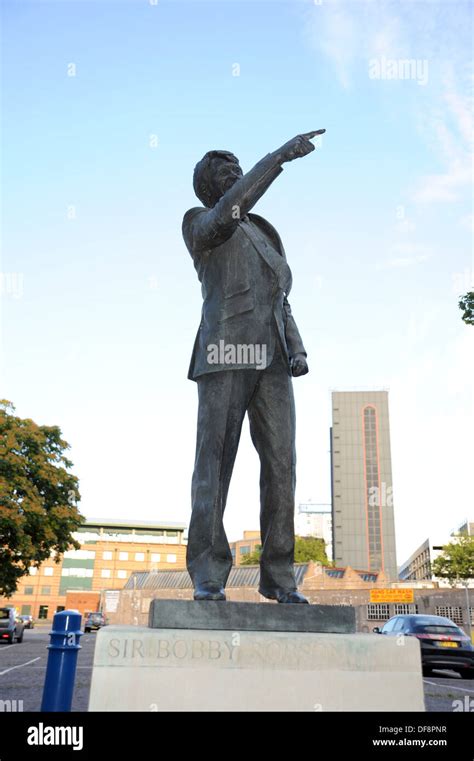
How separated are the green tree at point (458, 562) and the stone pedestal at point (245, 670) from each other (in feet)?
170

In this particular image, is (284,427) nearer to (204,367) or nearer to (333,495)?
(204,367)

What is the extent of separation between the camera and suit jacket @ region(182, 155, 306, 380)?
12.7 ft

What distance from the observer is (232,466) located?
12.7 feet

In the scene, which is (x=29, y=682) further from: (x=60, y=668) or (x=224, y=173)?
(x=224, y=173)

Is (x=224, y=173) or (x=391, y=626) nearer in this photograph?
(x=224, y=173)

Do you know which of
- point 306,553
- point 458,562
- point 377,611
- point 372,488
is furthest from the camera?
point 372,488

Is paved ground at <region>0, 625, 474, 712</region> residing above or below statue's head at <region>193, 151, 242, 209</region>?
below

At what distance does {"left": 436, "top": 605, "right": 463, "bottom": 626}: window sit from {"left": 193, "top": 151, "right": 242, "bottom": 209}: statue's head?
4057 centimetres

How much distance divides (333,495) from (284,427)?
124630mm

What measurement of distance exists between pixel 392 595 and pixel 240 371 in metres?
45.1

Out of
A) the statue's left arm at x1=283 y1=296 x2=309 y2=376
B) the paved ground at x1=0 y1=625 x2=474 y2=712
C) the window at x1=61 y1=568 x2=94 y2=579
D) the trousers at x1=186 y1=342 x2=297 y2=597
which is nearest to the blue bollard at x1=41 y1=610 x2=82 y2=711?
the paved ground at x1=0 y1=625 x2=474 y2=712

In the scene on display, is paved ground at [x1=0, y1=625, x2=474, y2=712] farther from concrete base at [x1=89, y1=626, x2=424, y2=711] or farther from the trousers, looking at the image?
concrete base at [x1=89, y1=626, x2=424, y2=711]

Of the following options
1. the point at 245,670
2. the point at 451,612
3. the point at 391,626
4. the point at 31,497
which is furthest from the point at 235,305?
the point at 451,612
